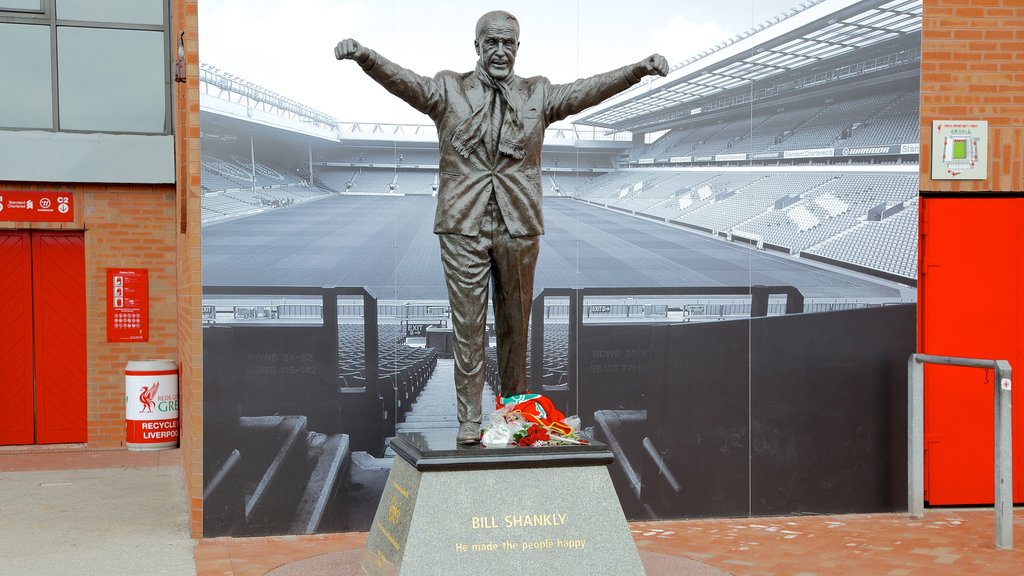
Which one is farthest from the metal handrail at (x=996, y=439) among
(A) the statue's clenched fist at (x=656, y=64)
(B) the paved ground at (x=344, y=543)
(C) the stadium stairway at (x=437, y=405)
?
(A) the statue's clenched fist at (x=656, y=64)

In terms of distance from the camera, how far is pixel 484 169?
4.88 metres

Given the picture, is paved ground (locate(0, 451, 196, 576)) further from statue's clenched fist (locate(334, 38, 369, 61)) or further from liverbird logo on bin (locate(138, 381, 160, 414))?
statue's clenched fist (locate(334, 38, 369, 61))

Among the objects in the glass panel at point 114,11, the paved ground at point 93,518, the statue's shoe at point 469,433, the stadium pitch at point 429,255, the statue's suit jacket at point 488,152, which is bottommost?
the paved ground at point 93,518

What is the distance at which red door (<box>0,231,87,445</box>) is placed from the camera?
10.1m

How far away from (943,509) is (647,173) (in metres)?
2.95

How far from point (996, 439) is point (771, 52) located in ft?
9.07

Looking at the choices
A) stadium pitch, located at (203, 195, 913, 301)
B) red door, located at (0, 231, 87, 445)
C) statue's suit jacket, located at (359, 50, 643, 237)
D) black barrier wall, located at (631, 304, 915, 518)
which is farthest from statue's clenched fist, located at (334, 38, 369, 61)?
red door, located at (0, 231, 87, 445)

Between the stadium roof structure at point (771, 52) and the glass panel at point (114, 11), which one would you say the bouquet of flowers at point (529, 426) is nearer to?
the stadium roof structure at point (771, 52)

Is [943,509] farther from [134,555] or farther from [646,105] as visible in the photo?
[134,555]

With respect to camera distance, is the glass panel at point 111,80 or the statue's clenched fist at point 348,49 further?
the glass panel at point 111,80

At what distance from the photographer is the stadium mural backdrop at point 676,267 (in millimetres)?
6707

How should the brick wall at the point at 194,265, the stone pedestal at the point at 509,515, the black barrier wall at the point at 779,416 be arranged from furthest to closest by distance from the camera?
the black barrier wall at the point at 779,416 < the brick wall at the point at 194,265 < the stone pedestal at the point at 509,515

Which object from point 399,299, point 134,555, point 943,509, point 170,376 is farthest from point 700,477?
point 170,376

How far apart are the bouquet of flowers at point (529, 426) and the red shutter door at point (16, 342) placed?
680 centimetres
